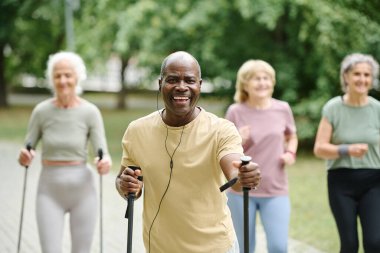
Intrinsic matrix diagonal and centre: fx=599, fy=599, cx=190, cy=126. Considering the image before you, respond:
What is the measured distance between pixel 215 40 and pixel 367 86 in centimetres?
872

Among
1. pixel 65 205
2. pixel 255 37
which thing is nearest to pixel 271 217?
pixel 65 205

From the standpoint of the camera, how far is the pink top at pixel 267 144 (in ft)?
16.1

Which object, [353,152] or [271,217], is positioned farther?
[271,217]

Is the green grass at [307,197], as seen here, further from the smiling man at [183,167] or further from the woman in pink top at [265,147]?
the smiling man at [183,167]

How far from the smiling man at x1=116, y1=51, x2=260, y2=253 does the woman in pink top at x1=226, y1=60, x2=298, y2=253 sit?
190 centimetres

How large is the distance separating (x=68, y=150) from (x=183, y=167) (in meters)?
2.10

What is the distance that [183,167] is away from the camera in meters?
2.87

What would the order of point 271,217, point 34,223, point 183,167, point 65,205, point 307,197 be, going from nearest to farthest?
point 183,167 → point 65,205 → point 271,217 → point 34,223 → point 307,197

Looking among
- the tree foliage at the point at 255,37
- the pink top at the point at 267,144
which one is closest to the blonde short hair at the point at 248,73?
the pink top at the point at 267,144

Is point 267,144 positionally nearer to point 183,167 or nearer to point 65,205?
point 65,205

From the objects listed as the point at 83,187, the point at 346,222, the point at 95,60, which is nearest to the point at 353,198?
the point at 346,222

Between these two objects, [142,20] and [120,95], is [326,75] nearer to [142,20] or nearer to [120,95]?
[142,20]

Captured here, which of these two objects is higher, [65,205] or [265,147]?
[265,147]

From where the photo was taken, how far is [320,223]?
A: 26.1 feet
